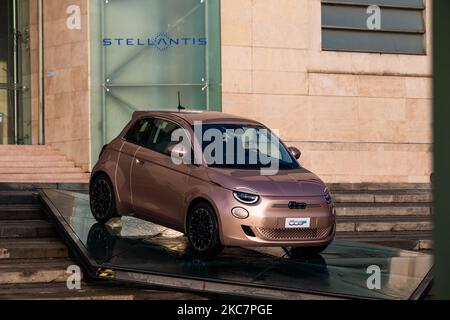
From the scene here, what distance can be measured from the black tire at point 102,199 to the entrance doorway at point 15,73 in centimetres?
891

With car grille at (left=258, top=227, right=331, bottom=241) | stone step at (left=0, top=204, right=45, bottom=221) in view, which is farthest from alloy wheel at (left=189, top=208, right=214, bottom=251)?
stone step at (left=0, top=204, right=45, bottom=221)

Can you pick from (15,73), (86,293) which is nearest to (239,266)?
(86,293)

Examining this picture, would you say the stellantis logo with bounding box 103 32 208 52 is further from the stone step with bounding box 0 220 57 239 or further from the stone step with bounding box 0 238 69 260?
the stone step with bounding box 0 238 69 260

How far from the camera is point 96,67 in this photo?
1892 centimetres

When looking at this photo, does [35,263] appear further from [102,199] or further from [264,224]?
[264,224]

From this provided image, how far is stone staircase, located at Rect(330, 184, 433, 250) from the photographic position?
548 inches

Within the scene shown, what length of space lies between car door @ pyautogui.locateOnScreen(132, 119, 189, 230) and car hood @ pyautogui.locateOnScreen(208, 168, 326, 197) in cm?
56

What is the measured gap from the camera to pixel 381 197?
1794 cm

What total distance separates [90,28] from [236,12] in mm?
3316

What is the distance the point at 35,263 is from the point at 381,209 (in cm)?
814

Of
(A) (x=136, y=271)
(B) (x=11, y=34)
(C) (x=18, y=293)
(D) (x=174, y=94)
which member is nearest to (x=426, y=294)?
(A) (x=136, y=271)

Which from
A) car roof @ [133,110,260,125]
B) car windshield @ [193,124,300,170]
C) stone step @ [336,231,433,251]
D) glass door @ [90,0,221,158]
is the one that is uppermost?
glass door @ [90,0,221,158]

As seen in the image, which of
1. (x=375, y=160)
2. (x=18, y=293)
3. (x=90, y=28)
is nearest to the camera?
(x=18, y=293)

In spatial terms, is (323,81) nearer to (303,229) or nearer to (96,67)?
(96,67)
